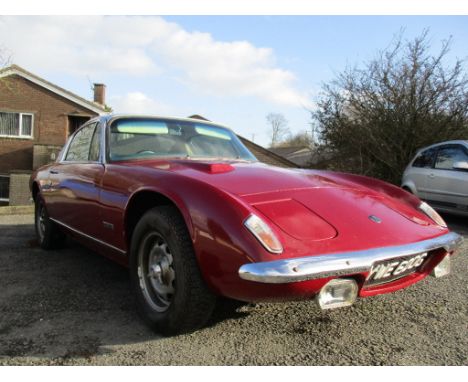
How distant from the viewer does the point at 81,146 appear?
4227 mm

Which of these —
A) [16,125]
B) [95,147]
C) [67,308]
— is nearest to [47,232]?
[95,147]

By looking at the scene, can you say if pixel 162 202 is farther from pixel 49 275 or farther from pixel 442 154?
pixel 442 154

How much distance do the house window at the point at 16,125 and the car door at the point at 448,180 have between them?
18.8 metres

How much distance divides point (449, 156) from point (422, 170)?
2.13ft

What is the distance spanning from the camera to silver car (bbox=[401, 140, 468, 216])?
6609mm

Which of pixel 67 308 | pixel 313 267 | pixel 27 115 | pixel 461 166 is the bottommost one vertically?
pixel 67 308

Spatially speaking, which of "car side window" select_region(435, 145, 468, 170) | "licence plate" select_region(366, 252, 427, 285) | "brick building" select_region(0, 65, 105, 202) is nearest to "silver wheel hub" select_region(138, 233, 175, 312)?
"licence plate" select_region(366, 252, 427, 285)

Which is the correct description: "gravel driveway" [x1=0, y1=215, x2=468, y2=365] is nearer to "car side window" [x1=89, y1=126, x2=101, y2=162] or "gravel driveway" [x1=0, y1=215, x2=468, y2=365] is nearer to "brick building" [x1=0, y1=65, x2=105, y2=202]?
"car side window" [x1=89, y1=126, x2=101, y2=162]

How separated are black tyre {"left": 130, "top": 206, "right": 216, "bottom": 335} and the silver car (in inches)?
214

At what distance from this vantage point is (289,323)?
2.67m

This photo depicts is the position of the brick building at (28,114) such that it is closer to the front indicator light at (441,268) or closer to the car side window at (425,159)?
the car side window at (425,159)

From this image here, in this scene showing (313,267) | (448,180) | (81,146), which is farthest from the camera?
(448,180)

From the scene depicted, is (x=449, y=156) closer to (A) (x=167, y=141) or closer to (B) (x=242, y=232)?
(A) (x=167, y=141)

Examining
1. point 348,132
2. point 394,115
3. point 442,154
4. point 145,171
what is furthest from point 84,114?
point 145,171
